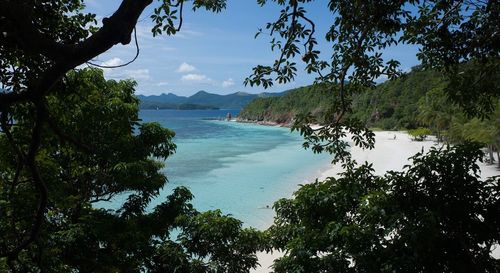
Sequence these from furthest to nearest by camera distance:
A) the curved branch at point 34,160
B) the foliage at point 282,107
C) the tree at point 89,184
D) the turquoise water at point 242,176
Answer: the foliage at point 282,107
the turquoise water at point 242,176
the tree at point 89,184
the curved branch at point 34,160

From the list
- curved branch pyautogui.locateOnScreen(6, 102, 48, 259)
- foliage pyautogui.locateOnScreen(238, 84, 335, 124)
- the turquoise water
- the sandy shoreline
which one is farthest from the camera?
foliage pyautogui.locateOnScreen(238, 84, 335, 124)

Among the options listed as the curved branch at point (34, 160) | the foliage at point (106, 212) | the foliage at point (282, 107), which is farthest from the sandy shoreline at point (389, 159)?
the foliage at point (282, 107)

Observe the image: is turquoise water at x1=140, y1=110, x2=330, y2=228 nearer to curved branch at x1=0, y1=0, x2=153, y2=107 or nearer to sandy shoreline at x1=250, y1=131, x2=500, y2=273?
sandy shoreline at x1=250, y1=131, x2=500, y2=273

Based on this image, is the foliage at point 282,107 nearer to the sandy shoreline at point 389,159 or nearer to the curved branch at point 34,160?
the sandy shoreline at point 389,159

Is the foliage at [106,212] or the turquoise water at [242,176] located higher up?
the foliage at [106,212]

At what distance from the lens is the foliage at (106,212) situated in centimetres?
469

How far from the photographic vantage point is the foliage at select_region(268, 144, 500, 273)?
13.0 ft

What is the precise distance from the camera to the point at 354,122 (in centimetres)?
421

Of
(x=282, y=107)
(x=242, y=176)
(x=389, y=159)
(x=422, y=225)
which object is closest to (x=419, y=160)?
(x=422, y=225)

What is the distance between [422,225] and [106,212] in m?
5.44

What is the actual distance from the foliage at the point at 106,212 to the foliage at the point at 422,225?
1948 millimetres

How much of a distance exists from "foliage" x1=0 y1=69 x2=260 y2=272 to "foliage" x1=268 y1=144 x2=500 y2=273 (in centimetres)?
195

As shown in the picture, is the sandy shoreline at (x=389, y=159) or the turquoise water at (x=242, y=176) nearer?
the turquoise water at (x=242, y=176)

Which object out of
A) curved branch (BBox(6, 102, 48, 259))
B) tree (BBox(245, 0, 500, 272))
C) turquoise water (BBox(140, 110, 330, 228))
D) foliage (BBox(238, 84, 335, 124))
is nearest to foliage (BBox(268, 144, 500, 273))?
tree (BBox(245, 0, 500, 272))
